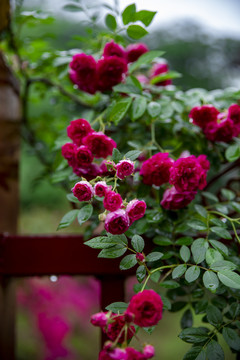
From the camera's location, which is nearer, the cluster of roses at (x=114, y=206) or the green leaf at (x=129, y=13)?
the cluster of roses at (x=114, y=206)

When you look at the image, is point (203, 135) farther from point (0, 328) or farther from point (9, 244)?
point (0, 328)

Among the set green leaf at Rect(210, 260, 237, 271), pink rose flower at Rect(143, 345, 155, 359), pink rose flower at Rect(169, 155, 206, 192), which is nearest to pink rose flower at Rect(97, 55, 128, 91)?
Result: pink rose flower at Rect(169, 155, 206, 192)

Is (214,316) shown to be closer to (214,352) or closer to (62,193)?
(214,352)

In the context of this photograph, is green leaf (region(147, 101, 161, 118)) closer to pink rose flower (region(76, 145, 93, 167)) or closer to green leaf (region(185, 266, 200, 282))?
pink rose flower (region(76, 145, 93, 167))

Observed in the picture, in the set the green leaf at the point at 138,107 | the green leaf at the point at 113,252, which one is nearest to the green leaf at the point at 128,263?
the green leaf at the point at 113,252

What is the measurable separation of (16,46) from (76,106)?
1.00ft

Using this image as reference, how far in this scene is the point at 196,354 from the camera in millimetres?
646

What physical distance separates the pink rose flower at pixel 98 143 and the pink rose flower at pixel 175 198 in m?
0.17

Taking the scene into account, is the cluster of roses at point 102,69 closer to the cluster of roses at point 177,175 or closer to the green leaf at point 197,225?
the cluster of roses at point 177,175

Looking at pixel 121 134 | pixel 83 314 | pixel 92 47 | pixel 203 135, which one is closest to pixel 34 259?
pixel 121 134

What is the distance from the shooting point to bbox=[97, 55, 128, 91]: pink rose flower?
2.71 feet

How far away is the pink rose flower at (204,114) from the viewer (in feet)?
2.76

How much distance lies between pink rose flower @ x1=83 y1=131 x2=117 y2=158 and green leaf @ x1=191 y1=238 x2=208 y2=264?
272 millimetres

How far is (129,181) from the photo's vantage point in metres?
0.99
